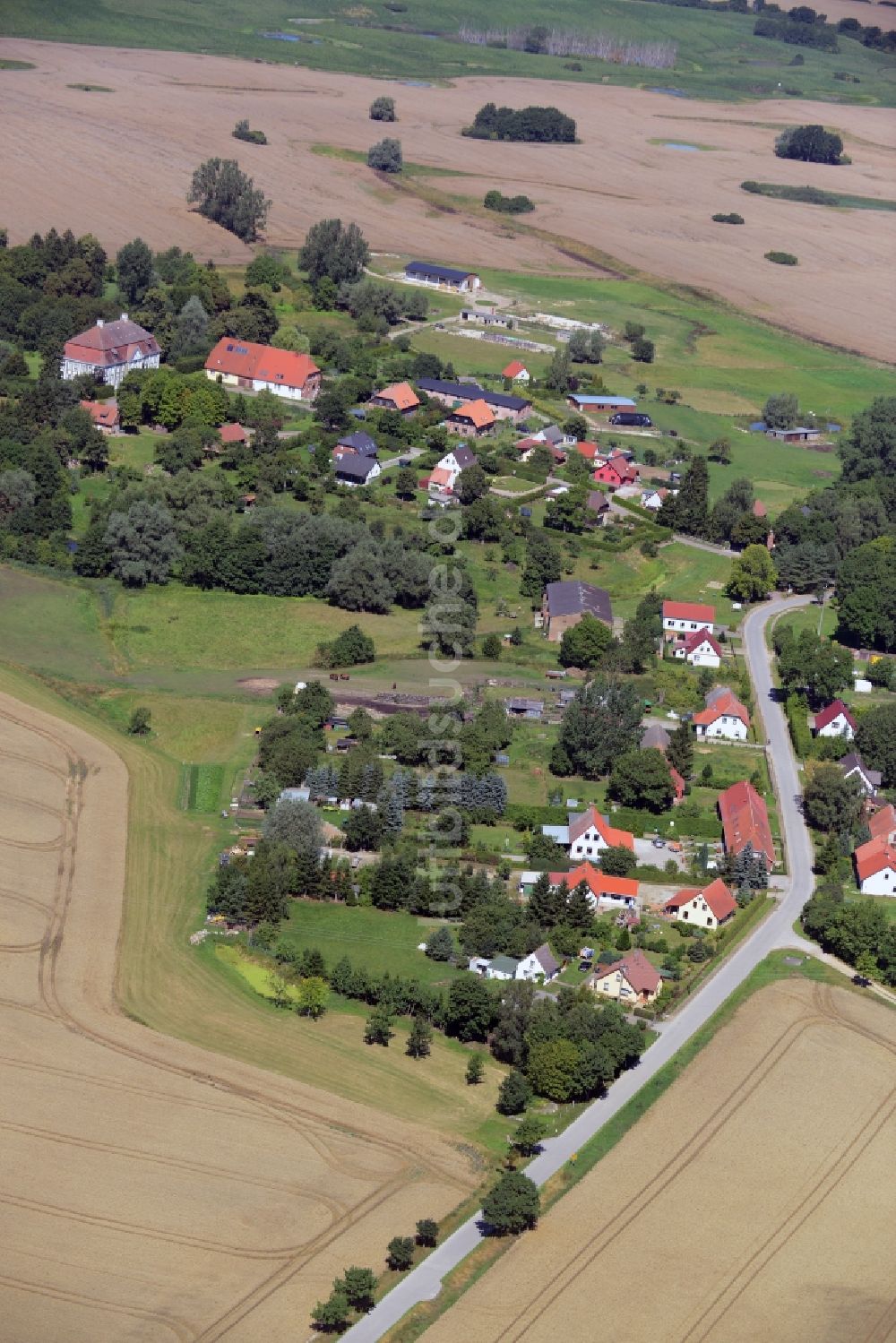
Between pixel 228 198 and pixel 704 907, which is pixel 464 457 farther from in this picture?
pixel 228 198

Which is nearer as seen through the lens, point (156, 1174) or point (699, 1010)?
point (156, 1174)

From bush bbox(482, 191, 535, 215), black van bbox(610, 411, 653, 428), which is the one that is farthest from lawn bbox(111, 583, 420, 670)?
bush bbox(482, 191, 535, 215)

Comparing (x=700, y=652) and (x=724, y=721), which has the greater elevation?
(x=700, y=652)

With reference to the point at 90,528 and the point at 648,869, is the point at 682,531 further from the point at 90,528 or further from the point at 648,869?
the point at 648,869

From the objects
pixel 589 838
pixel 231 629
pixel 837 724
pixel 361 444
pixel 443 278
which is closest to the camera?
pixel 589 838

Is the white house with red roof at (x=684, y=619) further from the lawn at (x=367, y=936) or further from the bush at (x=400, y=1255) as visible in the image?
the bush at (x=400, y=1255)

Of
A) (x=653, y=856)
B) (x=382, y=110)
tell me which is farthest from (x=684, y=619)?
(x=382, y=110)

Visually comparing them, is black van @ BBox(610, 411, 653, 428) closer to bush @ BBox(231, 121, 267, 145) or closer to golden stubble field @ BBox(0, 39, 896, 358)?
golden stubble field @ BBox(0, 39, 896, 358)
